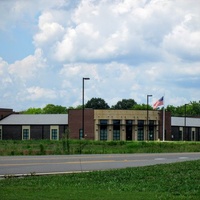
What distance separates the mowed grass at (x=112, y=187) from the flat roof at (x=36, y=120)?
7265 centimetres

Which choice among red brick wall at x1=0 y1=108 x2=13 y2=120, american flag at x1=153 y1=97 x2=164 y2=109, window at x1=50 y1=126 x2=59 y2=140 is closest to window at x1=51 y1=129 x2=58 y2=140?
window at x1=50 y1=126 x2=59 y2=140

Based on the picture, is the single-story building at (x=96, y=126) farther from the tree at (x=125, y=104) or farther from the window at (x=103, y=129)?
the tree at (x=125, y=104)

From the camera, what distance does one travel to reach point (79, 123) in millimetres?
87625

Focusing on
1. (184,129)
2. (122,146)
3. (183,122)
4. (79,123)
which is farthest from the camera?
(183,122)

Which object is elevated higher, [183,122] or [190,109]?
[190,109]

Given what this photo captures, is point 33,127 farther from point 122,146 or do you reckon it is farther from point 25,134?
point 122,146

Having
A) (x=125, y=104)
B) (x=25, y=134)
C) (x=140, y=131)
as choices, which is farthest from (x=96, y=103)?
(x=140, y=131)

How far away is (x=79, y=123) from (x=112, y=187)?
7330cm

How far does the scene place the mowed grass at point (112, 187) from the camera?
12.5 m

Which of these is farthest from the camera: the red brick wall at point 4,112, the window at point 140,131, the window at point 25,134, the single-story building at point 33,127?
the red brick wall at point 4,112

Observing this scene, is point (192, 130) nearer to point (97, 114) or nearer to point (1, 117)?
point (97, 114)

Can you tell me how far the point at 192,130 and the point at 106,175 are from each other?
289 feet

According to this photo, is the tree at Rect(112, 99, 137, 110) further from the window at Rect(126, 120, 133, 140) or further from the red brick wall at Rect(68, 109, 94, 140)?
the red brick wall at Rect(68, 109, 94, 140)

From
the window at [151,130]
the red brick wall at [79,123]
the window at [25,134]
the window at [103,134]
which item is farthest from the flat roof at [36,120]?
the window at [151,130]
